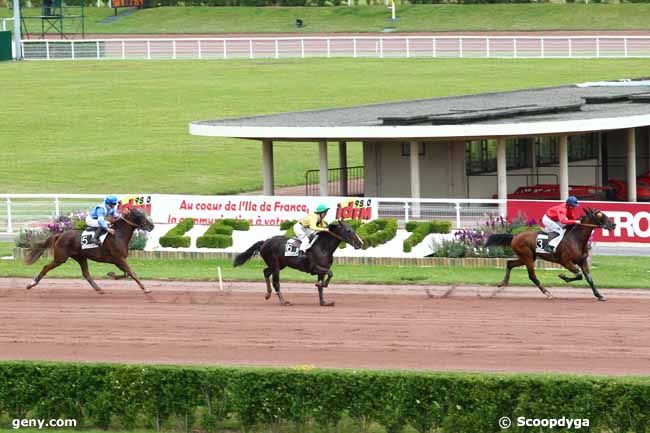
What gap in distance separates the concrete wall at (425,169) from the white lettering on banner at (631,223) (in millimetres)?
7191

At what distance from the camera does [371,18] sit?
84250 millimetres

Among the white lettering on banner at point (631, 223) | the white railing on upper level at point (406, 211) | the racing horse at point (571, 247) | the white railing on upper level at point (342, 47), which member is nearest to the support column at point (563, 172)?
the white railing on upper level at point (406, 211)

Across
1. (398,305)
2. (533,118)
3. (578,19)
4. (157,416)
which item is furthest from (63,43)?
(157,416)

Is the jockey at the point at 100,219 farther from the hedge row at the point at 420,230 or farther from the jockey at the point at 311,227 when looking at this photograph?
the hedge row at the point at 420,230

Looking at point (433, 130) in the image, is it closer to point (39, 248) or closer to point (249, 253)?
point (249, 253)

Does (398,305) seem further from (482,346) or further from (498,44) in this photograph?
(498,44)

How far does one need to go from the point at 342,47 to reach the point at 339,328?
53.1 meters

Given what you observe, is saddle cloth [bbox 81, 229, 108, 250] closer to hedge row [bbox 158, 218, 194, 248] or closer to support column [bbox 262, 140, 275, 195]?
hedge row [bbox 158, 218, 194, 248]

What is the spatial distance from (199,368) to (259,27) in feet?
230

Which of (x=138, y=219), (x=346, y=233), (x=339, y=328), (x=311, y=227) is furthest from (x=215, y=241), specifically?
(x=339, y=328)

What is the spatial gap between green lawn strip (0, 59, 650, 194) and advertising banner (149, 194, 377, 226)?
1105cm

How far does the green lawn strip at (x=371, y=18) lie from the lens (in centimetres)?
7869

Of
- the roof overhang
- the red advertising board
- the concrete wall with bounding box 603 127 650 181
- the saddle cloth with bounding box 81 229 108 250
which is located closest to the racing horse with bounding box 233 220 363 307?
the saddle cloth with bounding box 81 229 108 250

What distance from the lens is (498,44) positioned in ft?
231
